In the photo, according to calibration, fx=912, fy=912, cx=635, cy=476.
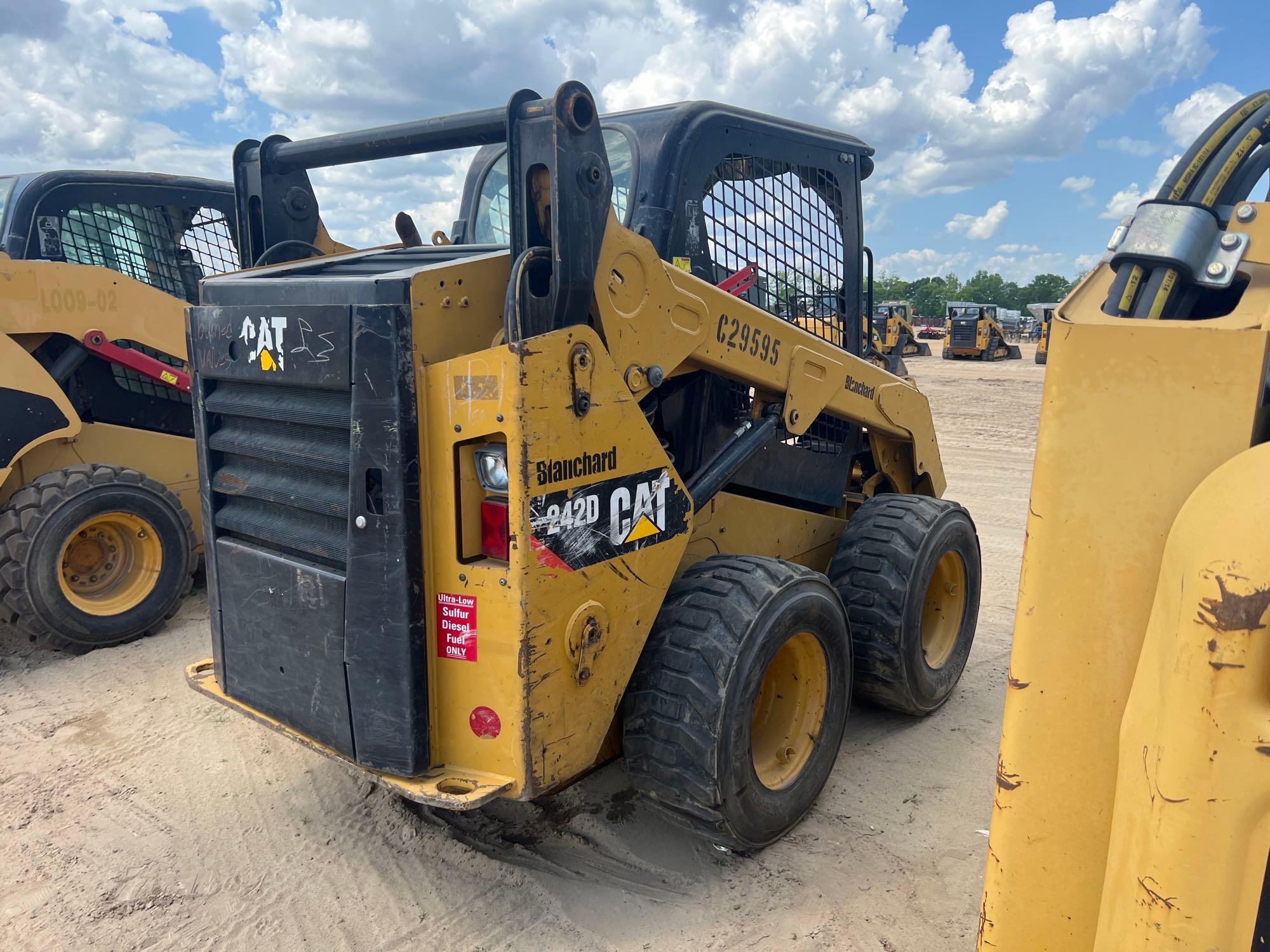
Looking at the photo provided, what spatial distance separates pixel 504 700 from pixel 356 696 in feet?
1.56

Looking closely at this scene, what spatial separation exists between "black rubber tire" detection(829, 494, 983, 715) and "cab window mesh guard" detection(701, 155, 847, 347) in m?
0.94

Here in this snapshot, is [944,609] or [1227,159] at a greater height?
[1227,159]

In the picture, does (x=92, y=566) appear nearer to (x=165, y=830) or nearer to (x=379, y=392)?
(x=165, y=830)

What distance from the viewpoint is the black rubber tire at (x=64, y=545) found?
4715mm

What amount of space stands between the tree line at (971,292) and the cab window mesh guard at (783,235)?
79173mm

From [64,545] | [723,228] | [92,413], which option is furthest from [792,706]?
[92,413]

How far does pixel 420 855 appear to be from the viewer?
305 cm

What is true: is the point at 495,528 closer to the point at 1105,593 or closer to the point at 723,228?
the point at 1105,593

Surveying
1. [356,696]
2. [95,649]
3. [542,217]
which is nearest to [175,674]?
[95,649]

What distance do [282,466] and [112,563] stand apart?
312 cm

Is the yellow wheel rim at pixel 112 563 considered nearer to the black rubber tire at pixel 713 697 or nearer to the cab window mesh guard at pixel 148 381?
the cab window mesh guard at pixel 148 381

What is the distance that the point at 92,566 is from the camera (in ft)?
16.9

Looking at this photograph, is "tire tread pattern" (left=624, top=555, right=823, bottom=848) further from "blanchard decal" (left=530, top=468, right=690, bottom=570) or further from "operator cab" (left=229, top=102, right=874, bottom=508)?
"operator cab" (left=229, top=102, right=874, bottom=508)

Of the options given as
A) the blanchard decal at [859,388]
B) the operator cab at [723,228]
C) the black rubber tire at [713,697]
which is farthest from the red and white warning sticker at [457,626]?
the blanchard decal at [859,388]
